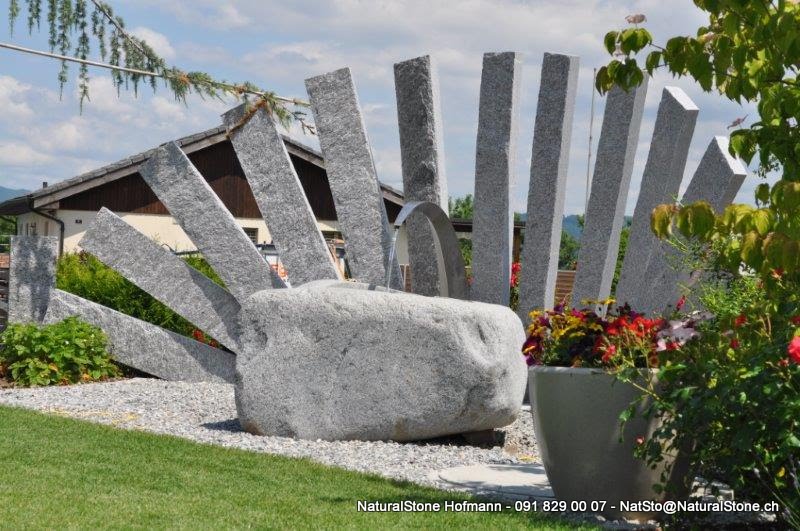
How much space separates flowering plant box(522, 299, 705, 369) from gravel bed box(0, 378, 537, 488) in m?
1.08

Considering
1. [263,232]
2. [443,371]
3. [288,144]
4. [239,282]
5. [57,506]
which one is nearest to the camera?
[57,506]

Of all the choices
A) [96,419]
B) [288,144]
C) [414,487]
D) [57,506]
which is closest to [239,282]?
[96,419]

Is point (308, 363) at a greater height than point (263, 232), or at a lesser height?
lesser

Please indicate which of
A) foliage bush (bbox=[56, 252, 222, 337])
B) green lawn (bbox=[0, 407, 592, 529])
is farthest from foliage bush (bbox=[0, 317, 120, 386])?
green lawn (bbox=[0, 407, 592, 529])

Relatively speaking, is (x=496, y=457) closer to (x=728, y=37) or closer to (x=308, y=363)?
(x=308, y=363)

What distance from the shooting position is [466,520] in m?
4.55

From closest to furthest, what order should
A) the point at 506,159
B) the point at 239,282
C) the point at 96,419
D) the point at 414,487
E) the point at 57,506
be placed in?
the point at 57,506
the point at 414,487
the point at 96,419
the point at 506,159
the point at 239,282

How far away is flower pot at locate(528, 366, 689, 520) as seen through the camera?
4.77 metres

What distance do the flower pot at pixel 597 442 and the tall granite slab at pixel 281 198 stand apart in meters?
4.47

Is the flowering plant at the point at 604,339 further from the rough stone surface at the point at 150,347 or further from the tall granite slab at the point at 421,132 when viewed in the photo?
the rough stone surface at the point at 150,347

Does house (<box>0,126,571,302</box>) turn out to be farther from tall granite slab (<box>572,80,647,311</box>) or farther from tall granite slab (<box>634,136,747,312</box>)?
tall granite slab (<box>634,136,747,312</box>)

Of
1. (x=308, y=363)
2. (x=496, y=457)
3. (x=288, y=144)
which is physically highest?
(x=288, y=144)

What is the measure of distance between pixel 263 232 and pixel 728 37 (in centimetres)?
2220

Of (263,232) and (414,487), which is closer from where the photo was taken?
(414,487)
